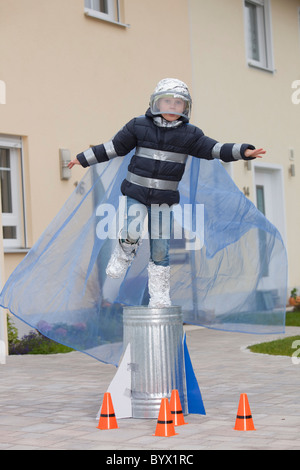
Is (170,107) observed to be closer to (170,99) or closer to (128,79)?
(170,99)

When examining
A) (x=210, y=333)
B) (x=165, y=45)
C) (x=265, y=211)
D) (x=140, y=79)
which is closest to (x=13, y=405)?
(x=210, y=333)

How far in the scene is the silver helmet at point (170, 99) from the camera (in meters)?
5.88

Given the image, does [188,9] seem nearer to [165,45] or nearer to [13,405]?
[165,45]

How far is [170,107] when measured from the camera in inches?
232

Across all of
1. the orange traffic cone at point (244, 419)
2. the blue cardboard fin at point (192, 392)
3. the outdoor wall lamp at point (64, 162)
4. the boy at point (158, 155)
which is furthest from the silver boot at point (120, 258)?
the outdoor wall lamp at point (64, 162)

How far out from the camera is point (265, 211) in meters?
15.3

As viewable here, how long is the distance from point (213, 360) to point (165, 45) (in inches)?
224

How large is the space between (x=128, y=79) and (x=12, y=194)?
108 inches

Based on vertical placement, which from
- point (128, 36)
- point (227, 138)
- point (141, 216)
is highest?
point (128, 36)

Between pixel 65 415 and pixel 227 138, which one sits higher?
pixel 227 138

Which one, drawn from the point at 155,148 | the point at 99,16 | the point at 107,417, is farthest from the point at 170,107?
the point at 99,16

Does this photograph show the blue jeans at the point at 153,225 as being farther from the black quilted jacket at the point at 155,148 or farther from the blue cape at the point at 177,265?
the blue cape at the point at 177,265

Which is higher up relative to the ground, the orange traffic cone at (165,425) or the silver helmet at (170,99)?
the silver helmet at (170,99)
